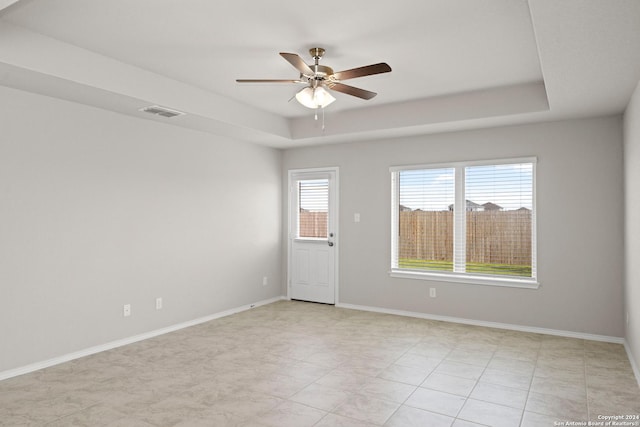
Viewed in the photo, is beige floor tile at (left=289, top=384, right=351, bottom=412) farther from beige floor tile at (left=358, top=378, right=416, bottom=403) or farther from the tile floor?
beige floor tile at (left=358, top=378, right=416, bottom=403)

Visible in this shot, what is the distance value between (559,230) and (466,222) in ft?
3.36

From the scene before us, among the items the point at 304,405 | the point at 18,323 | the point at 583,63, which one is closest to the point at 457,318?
the point at 304,405

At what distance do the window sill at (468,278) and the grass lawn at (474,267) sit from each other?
0.07m

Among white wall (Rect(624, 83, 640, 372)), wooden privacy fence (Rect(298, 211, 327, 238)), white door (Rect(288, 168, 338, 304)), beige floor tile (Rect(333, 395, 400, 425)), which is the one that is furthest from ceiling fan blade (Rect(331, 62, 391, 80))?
wooden privacy fence (Rect(298, 211, 327, 238))

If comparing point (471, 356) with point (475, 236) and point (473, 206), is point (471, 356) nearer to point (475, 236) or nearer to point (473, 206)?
point (475, 236)

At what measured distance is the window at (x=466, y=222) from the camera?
4.93m

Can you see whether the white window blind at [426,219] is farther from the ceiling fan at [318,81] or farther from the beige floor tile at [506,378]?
the ceiling fan at [318,81]

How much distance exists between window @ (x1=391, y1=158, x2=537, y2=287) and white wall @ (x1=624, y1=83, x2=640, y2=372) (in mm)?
929

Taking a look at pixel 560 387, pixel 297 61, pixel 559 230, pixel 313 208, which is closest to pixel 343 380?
pixel 560 387

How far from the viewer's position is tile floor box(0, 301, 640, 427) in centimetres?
278

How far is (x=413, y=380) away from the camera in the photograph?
338 centimetres

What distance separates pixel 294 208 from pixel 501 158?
122 inches

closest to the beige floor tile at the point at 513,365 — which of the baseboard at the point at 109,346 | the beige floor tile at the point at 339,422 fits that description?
the beige floor tile at the point at 339,422

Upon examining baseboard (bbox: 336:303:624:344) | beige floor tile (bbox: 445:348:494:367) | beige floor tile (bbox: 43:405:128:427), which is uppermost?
baseboard (bbox: 336:303:624:344)
